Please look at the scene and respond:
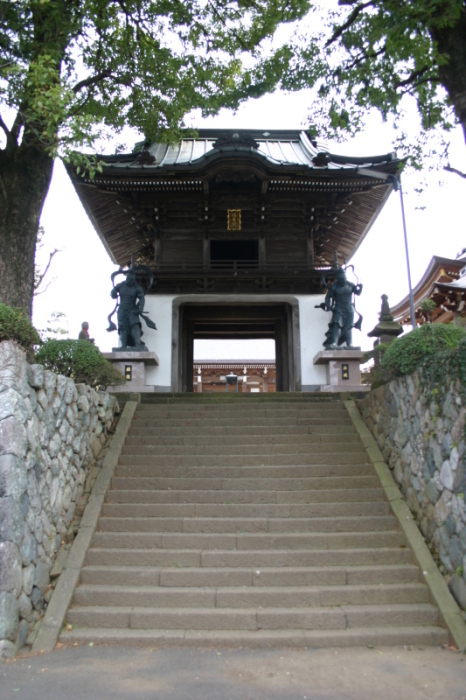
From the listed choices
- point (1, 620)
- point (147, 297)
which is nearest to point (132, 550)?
point (1, 620)

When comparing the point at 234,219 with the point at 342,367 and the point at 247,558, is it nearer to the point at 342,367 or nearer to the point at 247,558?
the point at 342,367

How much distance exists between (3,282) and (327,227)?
29.6 feet

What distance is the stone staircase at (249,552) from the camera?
440 cm

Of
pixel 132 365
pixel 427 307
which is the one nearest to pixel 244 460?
pixel 427 307

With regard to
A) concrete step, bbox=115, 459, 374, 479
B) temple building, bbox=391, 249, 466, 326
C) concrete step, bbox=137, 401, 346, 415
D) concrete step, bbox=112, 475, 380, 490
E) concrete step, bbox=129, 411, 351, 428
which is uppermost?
temple building, bbox=391, 249, 466, 326

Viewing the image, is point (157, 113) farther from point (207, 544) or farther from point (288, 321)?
point (207, 544)

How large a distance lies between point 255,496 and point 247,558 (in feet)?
3.33

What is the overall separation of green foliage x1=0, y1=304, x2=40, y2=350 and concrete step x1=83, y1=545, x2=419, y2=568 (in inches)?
88.3

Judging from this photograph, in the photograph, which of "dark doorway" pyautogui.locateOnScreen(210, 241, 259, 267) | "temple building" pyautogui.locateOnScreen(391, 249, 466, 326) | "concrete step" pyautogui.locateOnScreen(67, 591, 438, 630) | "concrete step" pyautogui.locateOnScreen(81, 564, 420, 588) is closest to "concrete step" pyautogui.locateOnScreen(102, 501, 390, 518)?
"concrete step" pyautogui.locateOnScreen(81, 564, 420, 588)

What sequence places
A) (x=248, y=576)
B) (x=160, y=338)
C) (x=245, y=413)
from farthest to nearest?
(x=160, y=338) → (x=245, y=413) → (x=248, y=576)

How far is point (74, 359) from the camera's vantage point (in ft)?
21.7

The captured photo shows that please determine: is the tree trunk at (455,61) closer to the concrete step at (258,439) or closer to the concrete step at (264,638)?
the concrete step at (258,439)

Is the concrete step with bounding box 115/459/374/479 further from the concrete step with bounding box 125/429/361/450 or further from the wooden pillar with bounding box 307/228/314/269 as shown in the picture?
the wooden pillar with bounding box 307/228/314/269

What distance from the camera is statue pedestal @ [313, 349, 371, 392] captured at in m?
11.4
